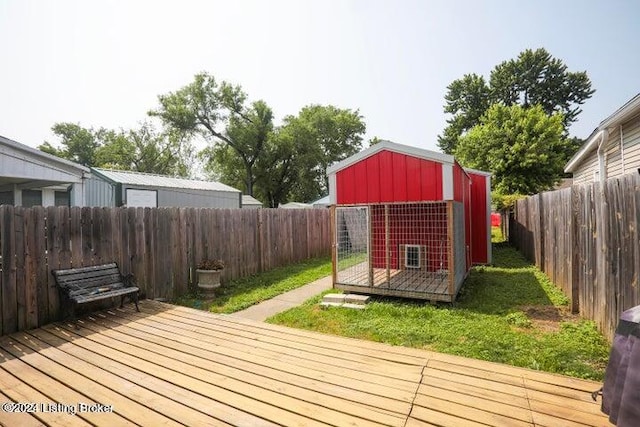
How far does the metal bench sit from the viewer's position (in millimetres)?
4621

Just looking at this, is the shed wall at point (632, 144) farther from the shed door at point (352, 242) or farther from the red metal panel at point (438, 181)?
the shed door at point (352, 242)

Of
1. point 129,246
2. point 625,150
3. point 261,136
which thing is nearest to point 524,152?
point 625,150

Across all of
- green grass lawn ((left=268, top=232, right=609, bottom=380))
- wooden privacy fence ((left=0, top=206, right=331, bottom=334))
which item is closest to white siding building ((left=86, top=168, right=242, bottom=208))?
wooden privacy fence ((left=0, top=206, right=331, bottom=334))

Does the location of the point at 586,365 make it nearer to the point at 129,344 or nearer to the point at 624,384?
the point at 624,384

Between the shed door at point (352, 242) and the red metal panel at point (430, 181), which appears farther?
the shed door at point (352, 242)

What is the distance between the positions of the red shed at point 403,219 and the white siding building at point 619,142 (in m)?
3.74

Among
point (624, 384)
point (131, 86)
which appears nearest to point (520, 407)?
point (624, 384)

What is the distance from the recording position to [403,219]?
753 centimetres

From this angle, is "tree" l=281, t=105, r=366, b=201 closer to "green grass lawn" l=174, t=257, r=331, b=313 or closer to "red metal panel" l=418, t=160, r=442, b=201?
"green grass lawn" l=174, t=257, r=331, b=313

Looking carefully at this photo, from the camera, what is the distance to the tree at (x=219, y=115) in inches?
1184

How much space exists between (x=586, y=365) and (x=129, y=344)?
4.97 meters

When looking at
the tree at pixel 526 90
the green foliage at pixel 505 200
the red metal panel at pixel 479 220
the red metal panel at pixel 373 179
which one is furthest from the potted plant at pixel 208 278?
the tree at pixel 526 90

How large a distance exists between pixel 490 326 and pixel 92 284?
6.01 metres

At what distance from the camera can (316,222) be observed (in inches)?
482
